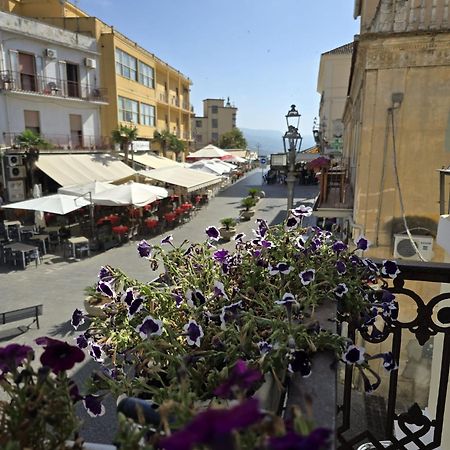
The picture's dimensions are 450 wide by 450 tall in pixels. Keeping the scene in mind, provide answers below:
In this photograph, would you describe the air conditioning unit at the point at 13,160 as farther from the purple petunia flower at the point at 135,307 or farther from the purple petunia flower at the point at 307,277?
the purple petunia flower at the point at 307,277

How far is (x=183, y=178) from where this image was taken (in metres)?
20.2

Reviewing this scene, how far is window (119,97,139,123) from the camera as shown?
104 ft

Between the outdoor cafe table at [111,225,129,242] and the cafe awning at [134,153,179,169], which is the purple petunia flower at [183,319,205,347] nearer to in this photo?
the outdoor cafe table at [111,225,129,242]

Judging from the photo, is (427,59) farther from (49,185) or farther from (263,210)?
(49,185)

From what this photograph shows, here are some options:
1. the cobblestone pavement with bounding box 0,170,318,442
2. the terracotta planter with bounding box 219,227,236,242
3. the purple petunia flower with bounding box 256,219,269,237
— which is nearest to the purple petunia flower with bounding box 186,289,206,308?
the purple petunia flower with bounding box 256,219,269,237

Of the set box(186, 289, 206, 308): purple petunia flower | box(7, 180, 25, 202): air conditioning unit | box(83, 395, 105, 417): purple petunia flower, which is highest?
box(186, 289, 206, 308): purple petunia flower

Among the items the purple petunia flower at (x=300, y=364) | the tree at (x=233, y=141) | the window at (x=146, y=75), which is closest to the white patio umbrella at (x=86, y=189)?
the purple petunia flower at (x=300, y=364)

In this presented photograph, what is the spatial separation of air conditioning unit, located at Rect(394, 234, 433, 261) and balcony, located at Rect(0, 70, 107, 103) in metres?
21.9

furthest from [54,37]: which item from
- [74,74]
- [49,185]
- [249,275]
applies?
[249,275]

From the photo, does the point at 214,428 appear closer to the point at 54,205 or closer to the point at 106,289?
the point at 106,289

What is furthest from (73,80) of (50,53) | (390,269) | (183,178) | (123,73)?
(390,269)

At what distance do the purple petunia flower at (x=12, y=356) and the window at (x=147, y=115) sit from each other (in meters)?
37.2

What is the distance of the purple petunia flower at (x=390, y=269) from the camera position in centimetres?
214

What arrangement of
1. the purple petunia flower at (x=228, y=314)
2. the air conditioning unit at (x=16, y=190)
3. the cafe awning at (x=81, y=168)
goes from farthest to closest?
the cafe awning at (x=81, y=168), the air conditioning unit at (x=16, y=190), the purple petunia flower at (x=228, y=314)
